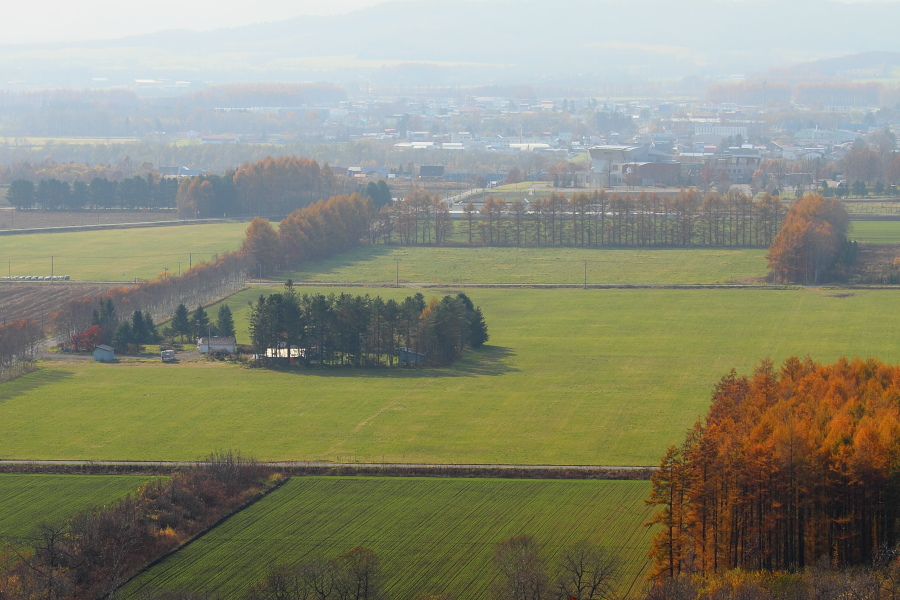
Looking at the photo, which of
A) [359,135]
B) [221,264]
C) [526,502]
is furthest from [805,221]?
[359,135]

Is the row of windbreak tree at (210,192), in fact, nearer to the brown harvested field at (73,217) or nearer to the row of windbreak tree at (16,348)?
the brown harvested field at (73,217)

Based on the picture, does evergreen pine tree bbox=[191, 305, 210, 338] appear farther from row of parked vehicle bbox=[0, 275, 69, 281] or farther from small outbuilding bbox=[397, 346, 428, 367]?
row of parked vehicle bbox=[0, 275, 69, 281]

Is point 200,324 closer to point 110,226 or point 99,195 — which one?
point 110,226

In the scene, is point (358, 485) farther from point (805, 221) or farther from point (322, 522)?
point (805, 221)

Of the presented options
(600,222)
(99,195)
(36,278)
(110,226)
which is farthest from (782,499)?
(99,195)

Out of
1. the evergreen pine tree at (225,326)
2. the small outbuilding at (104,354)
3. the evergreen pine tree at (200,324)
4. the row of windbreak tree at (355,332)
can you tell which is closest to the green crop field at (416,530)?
the row of windbreak tree at (355,332)

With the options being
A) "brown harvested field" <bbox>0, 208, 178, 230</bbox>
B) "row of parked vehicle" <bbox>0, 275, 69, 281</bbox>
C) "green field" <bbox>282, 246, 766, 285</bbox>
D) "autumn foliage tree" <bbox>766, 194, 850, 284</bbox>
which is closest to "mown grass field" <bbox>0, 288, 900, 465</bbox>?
"autumn foliage tree" <bbox>766, 194, 850, 284</bbox>

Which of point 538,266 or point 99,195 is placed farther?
point 99,195
